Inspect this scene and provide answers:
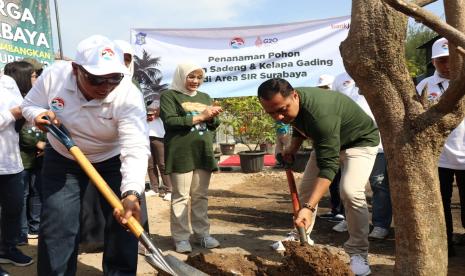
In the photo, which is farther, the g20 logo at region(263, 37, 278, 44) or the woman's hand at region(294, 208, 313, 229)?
the g20 logo at region(263, 37, 278, 44)

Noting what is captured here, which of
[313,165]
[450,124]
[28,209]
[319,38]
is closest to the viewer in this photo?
[450,124]

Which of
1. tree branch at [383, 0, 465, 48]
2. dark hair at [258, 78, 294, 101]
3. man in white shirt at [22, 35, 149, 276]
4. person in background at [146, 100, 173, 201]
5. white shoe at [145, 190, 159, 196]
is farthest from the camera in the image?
white shoe at [145, 190, 159, 196]

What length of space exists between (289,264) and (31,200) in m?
3.04

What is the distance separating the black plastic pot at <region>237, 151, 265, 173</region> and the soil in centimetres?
143

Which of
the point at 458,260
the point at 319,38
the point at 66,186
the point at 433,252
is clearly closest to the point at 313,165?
the point at 458,260

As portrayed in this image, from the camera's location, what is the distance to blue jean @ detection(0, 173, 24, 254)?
3682 mm

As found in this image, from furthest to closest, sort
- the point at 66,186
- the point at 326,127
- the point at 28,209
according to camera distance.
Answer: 1. the point at 28,209
2. the point at 326,127
3. the point at 66,186

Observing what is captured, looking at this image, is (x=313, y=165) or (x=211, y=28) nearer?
(x=313, y=165)

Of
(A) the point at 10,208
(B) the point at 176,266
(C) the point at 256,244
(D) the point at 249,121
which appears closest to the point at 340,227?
(C) the point at 256,244

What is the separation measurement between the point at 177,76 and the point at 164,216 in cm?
220

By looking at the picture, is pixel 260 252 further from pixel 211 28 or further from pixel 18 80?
pixel 211 28

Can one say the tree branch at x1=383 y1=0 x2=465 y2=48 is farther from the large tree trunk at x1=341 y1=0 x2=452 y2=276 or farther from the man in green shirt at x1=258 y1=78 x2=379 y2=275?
the man in green shirt at x1=258 y1=78 x2=379 y2=275

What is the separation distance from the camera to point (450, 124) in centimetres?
220

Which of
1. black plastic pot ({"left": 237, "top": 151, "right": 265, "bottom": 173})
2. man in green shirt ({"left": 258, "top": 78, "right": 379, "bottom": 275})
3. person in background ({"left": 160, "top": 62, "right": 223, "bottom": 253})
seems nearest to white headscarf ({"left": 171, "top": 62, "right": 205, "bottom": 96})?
person in background ({"left": 160, "top": 62, "right": 223, "bottom": 253})
